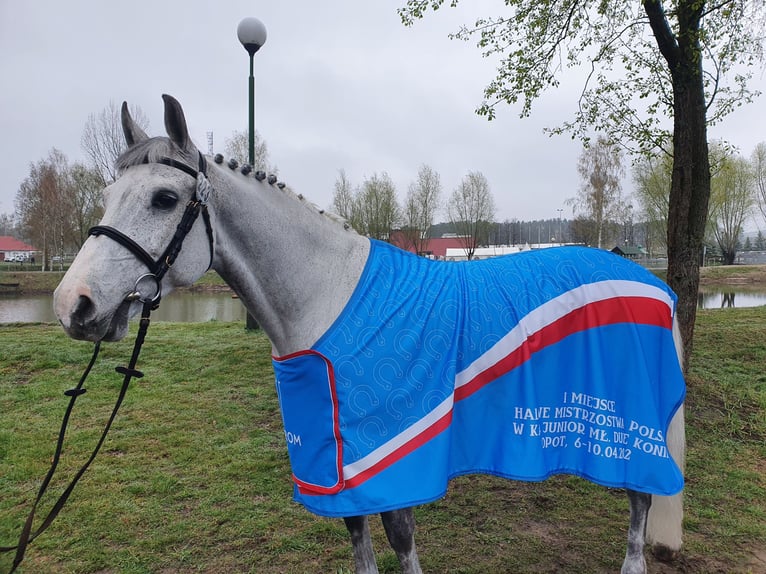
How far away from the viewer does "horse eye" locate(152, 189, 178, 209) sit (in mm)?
1574

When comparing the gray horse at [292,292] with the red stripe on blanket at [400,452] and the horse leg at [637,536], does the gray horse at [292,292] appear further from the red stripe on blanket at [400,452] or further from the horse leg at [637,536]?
the horse leg at [637,536]

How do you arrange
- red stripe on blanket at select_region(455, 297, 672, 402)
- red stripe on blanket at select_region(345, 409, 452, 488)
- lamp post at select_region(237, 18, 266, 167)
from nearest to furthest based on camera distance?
red stripe on blanket at select_region(345, 409, 452, 488), red stripe on blanket at select_region(455, 297, 672, 402), lamp post at select_region(237, 18, 266, 167)

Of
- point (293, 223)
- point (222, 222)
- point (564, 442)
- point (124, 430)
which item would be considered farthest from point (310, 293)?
point (124, 430)

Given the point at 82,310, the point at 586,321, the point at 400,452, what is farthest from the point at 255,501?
the point at 586,321

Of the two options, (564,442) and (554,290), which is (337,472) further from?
(554,290)

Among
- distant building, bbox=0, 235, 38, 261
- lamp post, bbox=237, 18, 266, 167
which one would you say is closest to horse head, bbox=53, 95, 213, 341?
lamp post, bbox=237, 18, 266, 167

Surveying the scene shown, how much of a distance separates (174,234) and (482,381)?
55.8 inches

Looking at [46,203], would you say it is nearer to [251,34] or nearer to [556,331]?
[251,34]

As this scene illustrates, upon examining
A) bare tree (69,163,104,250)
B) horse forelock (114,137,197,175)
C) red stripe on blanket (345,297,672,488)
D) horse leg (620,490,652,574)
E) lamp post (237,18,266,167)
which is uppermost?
bare tree (69,163,104,250)

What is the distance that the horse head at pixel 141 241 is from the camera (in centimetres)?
141

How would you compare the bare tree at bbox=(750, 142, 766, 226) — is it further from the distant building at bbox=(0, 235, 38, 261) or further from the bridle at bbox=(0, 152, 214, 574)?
the distant building at bbox=(0, 235, 38, 261)

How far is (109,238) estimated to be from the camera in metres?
1.48

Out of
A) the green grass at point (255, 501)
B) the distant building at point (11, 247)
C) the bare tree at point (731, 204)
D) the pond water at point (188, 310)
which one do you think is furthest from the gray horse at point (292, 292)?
the distant building at point (11, 247)

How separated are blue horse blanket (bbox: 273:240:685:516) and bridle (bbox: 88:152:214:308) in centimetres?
60
